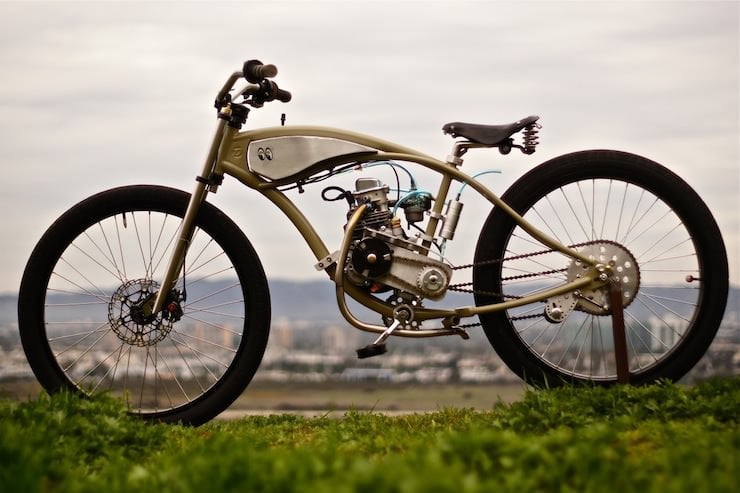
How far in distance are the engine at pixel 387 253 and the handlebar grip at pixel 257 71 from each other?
890 millimetres

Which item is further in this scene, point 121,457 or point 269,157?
point 269,157

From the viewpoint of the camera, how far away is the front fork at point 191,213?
6656 millimetres

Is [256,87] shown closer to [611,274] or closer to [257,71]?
[257,71]

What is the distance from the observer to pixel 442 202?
6488mm

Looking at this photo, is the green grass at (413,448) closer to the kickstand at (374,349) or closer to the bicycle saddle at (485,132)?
the kickstand at (374,349)

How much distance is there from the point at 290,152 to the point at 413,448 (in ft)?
7.51

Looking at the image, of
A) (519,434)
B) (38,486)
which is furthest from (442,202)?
(38,486)

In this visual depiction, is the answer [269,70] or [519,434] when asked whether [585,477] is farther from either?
[269,70]

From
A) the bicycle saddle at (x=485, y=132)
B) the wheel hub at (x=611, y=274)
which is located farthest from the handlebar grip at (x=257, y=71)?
the wheel hub at (x=611, y=274)

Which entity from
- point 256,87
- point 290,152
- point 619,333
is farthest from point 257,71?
point 619,333

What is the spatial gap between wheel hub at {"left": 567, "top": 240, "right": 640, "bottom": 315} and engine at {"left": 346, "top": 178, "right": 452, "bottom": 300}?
0.92 meters

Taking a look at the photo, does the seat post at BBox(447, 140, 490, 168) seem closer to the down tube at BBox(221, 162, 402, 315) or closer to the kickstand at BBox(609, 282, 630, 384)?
the down tube at BBox(221, 162, 402, 315)

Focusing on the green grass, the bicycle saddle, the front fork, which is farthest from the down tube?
the bicycle saddle

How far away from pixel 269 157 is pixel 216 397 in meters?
1.61
